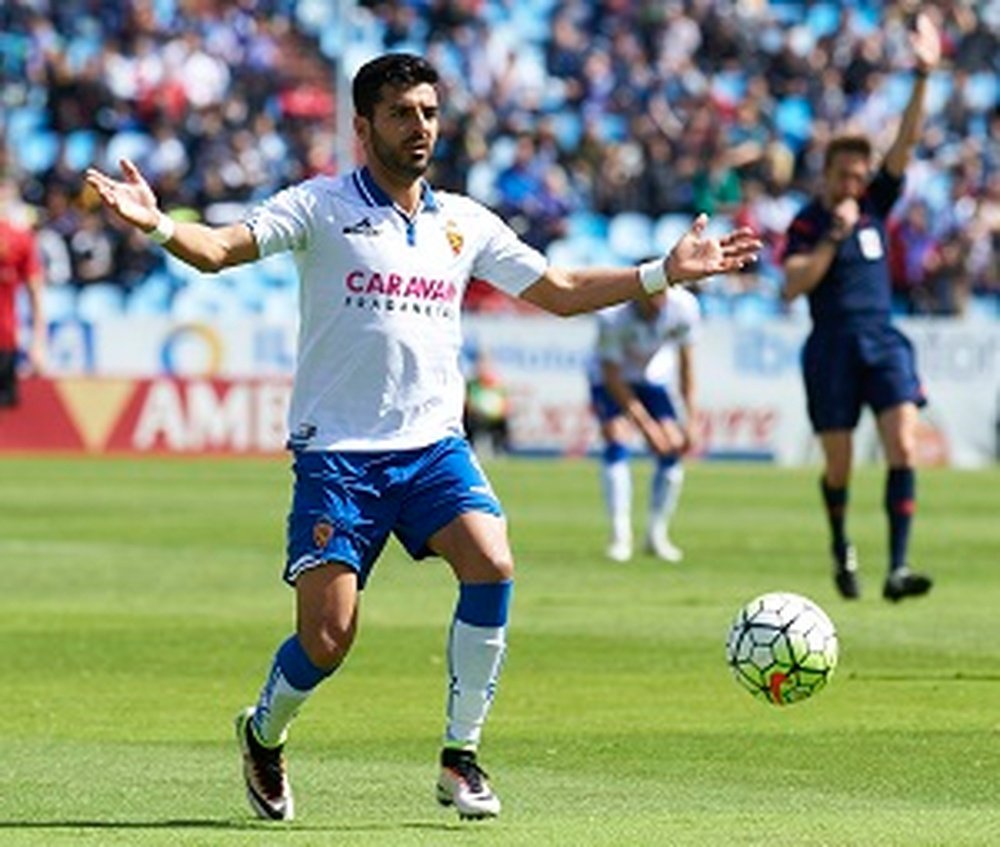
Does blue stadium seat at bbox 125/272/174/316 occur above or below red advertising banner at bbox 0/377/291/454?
above

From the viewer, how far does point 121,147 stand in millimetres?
39250

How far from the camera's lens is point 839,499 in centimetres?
1872

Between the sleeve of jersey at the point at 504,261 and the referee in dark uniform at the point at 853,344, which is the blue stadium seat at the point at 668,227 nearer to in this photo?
the referee in dark uniform at the point at 853,344

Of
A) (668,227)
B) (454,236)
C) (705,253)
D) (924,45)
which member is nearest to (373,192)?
(454,236)

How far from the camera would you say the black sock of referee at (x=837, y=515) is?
60.4 ft

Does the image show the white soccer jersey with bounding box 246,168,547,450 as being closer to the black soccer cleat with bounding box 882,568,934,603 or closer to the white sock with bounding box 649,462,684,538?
the black soccer cleat with bounding box 882,568,934,603

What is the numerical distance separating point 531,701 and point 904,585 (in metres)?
4.78

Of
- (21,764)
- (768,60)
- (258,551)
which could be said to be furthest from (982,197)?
(21,764)

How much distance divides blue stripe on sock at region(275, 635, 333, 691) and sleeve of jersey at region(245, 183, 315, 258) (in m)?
1.26

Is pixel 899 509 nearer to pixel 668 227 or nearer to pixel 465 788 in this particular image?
pixel 465 788

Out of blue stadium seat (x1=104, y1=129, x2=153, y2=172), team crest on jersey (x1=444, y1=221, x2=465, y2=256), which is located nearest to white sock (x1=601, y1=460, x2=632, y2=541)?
team crest on jersey (x1=444, y1=221, x2=465, y2=256)

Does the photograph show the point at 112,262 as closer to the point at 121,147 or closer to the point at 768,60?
the point at 121,147

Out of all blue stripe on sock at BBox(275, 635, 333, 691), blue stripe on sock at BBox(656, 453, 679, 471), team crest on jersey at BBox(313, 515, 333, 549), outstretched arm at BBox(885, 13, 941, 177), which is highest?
outstretched arm at BBox(885, 13, 941, 177)

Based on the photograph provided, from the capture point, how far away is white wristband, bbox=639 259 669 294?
10109 mm
